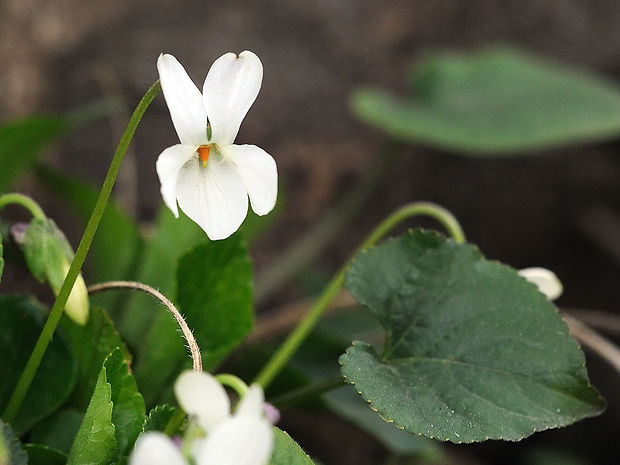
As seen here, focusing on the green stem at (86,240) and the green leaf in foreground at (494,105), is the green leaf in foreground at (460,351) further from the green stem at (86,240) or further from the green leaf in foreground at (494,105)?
the green leaf in foreground at (494,105)

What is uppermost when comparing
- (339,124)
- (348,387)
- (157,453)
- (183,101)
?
(183,101)

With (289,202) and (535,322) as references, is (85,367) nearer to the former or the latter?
(535,322)

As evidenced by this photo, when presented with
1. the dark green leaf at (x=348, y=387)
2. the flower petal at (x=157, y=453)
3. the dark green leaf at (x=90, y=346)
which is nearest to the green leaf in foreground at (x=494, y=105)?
the dark green leaf at (x=348, y=387)

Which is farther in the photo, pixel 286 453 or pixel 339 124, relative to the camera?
pixel 339 124

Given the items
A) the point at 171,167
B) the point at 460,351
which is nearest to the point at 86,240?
the point at 171,167

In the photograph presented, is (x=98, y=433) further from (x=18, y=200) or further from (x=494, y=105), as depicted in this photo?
(x=494, y=105)

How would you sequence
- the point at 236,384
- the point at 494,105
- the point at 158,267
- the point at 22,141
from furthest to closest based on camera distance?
the point at 494,105 < the point at 22,141 < the point at 158,267 < the point at 236,384

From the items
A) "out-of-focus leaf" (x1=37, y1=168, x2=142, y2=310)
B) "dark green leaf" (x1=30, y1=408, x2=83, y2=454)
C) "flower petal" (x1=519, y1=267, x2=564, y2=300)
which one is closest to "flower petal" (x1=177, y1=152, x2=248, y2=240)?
"dark green leaf" (x1=30, y1=408, x2=83, y2=454)
